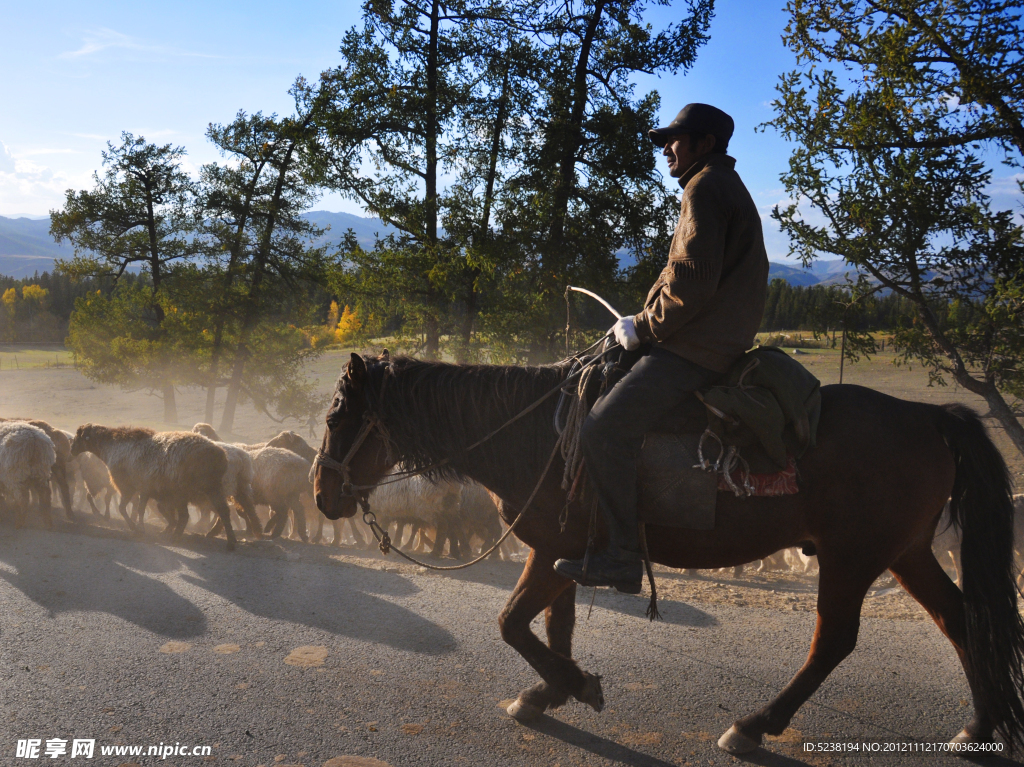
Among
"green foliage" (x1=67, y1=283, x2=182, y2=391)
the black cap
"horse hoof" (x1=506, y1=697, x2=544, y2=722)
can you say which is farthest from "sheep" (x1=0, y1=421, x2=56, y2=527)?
"green foliage" (x1=67, y1=283, x2=182, y2=391)

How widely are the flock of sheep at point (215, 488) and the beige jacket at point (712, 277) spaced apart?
636cm

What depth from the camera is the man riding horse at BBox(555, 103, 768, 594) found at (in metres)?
3.65

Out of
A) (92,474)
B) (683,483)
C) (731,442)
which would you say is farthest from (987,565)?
(92,474)

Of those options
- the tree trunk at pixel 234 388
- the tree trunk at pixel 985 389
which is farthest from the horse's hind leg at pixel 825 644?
the tree trunk at pixel 234 388

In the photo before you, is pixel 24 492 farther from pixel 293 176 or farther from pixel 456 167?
pixel 293 176

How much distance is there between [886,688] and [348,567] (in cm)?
593

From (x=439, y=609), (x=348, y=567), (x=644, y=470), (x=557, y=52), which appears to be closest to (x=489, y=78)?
(x=557, y=52)

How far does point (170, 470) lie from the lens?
34.4 ft

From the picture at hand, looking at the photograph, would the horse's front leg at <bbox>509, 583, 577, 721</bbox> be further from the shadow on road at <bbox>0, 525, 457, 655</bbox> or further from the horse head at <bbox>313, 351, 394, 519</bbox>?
the horse head at <bbox>313, 351, 394, 519</bbox>

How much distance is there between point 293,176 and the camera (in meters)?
25.3

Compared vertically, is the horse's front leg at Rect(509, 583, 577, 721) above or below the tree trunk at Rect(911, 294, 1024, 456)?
below

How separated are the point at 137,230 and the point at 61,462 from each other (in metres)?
18.0

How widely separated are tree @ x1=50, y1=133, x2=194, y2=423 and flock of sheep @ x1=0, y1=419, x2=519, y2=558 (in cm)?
1574

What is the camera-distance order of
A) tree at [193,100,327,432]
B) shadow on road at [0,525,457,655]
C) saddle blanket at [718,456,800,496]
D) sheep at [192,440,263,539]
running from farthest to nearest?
1. tree at [193,100,327,432]
2. sheep at [192,440,263,539]
3. shadow on road at [0,525,457,655]
4. saddle blanket at [718,456,800,496]
